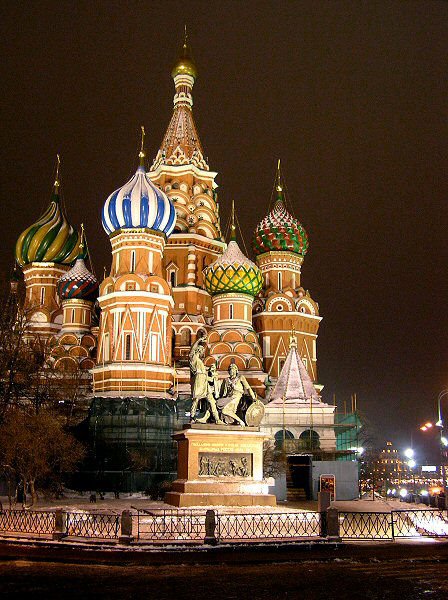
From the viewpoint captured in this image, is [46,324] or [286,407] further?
A: [46,324]

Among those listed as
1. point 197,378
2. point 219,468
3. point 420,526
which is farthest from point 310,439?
point 197,378

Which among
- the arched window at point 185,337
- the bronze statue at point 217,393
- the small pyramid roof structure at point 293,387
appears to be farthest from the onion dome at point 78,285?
the bronze statue at point 217,393

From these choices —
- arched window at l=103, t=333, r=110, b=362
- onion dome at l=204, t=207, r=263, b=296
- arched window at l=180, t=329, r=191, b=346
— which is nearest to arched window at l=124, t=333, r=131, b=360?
arched window at l=103, t=333, r=110, b=362

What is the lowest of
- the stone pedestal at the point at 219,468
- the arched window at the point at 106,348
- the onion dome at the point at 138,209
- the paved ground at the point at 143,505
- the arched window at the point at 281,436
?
the paved ground at the point at 143,505

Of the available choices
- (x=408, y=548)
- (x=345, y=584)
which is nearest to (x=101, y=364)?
(x=408, y=548)

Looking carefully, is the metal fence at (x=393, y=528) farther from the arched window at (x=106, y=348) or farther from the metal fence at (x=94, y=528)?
the arched window at (x=106, y=348)

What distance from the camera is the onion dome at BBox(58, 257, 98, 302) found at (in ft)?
157

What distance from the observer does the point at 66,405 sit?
38.1 m

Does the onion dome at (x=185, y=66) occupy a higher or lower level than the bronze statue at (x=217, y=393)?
higher

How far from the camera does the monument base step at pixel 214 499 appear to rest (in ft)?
62.5

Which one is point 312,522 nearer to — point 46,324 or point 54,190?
point 46,324

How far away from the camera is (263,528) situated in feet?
53.2

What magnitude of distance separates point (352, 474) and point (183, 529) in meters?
20.4

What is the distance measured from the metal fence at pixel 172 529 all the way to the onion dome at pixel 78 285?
3139 cm
